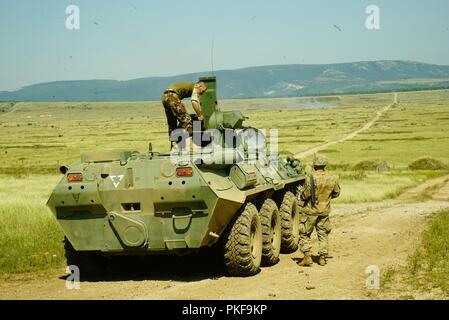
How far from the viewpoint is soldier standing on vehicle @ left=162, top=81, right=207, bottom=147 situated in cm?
1204

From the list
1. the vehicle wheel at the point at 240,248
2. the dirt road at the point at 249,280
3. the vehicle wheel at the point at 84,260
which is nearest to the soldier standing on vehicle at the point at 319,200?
the dirt road at the point at 249,280

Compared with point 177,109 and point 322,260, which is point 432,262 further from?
point 177,109

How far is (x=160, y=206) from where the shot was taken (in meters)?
10.5

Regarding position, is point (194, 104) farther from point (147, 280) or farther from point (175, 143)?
point (147, 280)

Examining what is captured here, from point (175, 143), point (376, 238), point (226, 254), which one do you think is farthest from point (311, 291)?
point (376, 238)

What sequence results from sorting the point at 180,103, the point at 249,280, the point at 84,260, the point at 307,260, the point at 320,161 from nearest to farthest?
the point at 249,280 → the point at 84,260 → the point at 180,103 → the point at 307,260 → the point at 320,161

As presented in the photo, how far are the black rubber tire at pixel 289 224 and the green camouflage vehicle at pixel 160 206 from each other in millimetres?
2367

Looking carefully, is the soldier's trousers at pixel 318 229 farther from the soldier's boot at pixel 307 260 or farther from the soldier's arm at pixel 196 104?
the soldier's arm at pixel 196 104

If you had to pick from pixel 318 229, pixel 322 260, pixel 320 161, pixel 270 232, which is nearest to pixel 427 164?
pixel 318 229

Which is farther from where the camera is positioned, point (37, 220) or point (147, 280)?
point (37, 220)

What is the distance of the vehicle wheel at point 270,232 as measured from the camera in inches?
476

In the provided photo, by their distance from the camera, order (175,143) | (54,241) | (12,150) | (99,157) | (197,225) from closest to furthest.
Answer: (197,225), (99,157), (175,143), (54,241), (12,150)

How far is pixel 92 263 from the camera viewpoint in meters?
11.9
